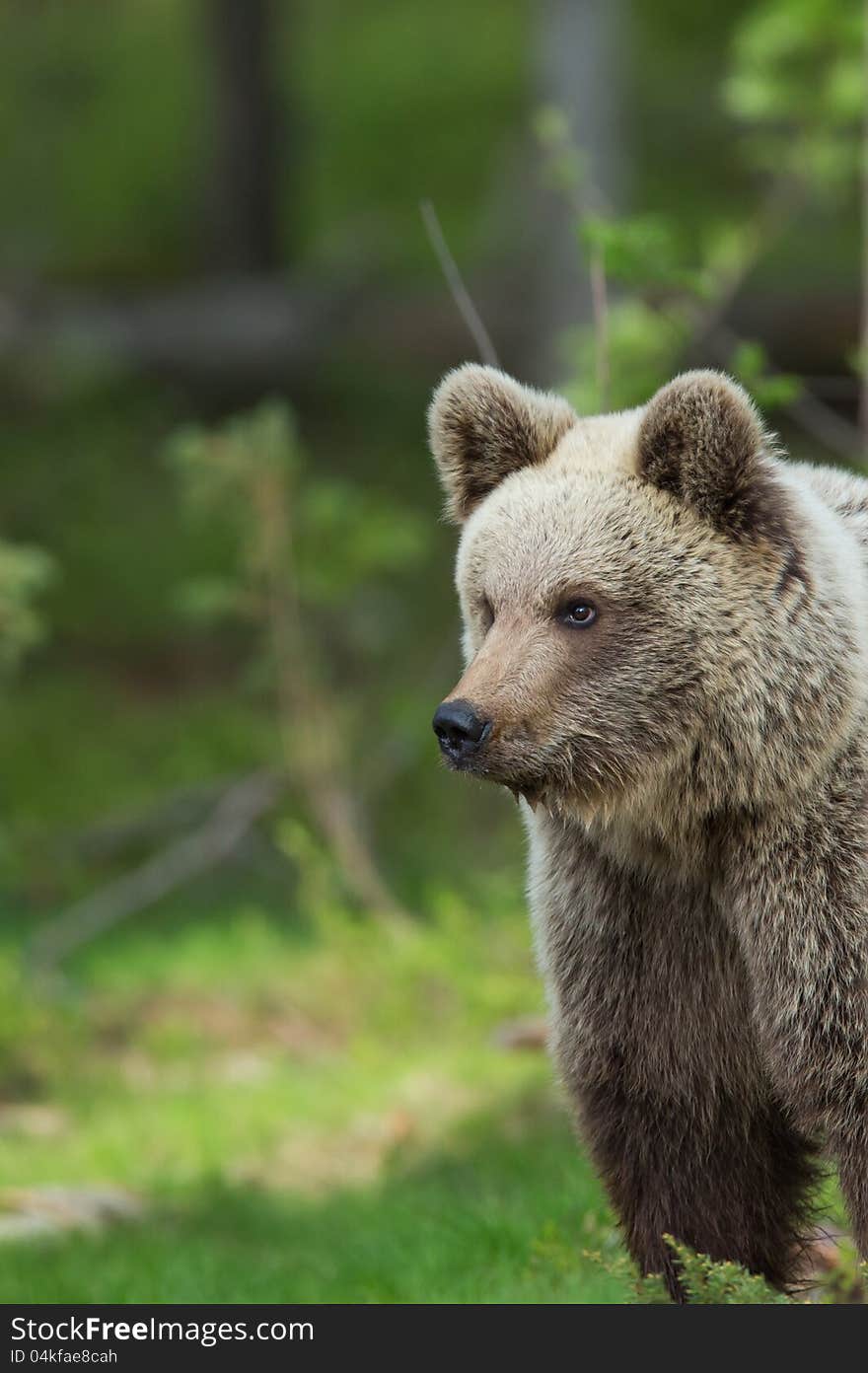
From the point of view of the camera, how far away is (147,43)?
92.1 feet

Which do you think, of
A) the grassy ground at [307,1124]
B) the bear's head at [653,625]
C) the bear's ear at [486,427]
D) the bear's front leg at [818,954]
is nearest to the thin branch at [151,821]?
the grassy ground at [307,1124]

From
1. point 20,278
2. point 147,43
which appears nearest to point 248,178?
point 20,278

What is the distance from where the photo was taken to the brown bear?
13.3 ft

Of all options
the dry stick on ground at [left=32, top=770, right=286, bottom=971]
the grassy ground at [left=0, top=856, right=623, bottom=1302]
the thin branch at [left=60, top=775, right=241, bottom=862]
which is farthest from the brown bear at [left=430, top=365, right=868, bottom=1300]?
the thin branch at [left=60, top=775, right=241, bottom=862]

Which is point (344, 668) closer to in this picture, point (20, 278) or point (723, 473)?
point (20, 278)

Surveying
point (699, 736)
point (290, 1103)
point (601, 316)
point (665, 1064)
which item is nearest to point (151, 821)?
point (290, 1103)

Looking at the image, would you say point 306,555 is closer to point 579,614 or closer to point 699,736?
point 579,614

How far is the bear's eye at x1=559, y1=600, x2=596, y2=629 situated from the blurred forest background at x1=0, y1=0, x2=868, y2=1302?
1.48 metres

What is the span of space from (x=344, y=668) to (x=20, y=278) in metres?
8.46

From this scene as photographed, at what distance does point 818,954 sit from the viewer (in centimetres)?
407

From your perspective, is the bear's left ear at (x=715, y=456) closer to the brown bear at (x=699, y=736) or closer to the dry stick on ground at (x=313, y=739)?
the brown bear at (x=699, y=736)

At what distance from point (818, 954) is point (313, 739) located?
6167 mm

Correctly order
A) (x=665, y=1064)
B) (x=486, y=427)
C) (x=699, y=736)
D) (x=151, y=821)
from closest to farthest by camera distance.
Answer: (x=699, y=736)
(x=665, y=1064)
(x=486, y=427)
(x=151, y=821)

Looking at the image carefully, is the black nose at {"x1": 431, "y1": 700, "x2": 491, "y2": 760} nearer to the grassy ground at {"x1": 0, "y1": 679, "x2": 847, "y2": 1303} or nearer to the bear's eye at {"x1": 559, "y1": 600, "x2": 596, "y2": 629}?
the bear's eye at {"x1": 559, "y1": 600, "x2": 596, "y2": 629}
